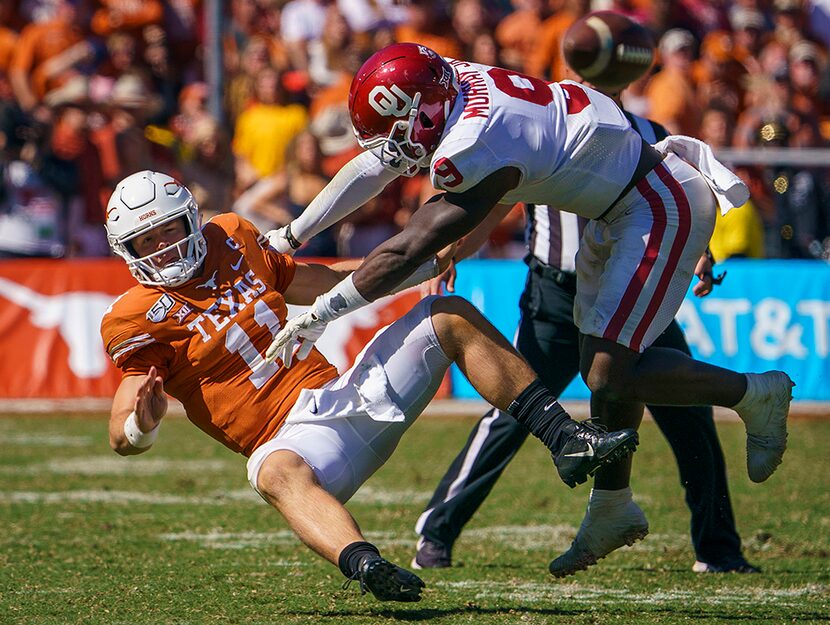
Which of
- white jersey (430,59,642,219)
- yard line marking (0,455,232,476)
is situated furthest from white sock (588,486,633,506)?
yard line marking (0,455,232,476)

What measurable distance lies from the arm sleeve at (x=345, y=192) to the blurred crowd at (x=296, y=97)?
17.9 feet

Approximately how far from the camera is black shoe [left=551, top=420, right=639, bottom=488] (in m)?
4.14

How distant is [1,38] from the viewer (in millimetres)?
11883

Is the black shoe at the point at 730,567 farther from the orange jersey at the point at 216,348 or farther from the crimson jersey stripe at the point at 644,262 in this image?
the orange jersey at the point at 216,348

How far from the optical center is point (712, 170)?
183 inches

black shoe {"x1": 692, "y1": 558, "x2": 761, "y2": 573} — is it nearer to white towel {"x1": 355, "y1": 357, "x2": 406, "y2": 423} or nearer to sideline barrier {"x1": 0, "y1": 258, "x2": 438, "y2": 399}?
white towel {"x1": 355, "y1": 357, "x2": 406, "y2": 423}

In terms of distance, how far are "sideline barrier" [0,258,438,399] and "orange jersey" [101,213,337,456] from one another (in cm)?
Result: 563

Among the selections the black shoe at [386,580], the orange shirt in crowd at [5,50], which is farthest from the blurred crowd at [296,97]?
the black shoe at [386,580]

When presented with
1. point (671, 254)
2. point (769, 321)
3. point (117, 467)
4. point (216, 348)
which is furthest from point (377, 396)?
point (769, 321)

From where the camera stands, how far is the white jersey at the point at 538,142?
409 cm

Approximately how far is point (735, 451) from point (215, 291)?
457 cm

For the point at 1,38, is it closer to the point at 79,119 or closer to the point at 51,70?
the point at 51,70

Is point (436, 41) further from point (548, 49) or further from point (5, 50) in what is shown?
point (5, 50)

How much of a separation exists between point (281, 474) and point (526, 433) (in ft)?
4.68
